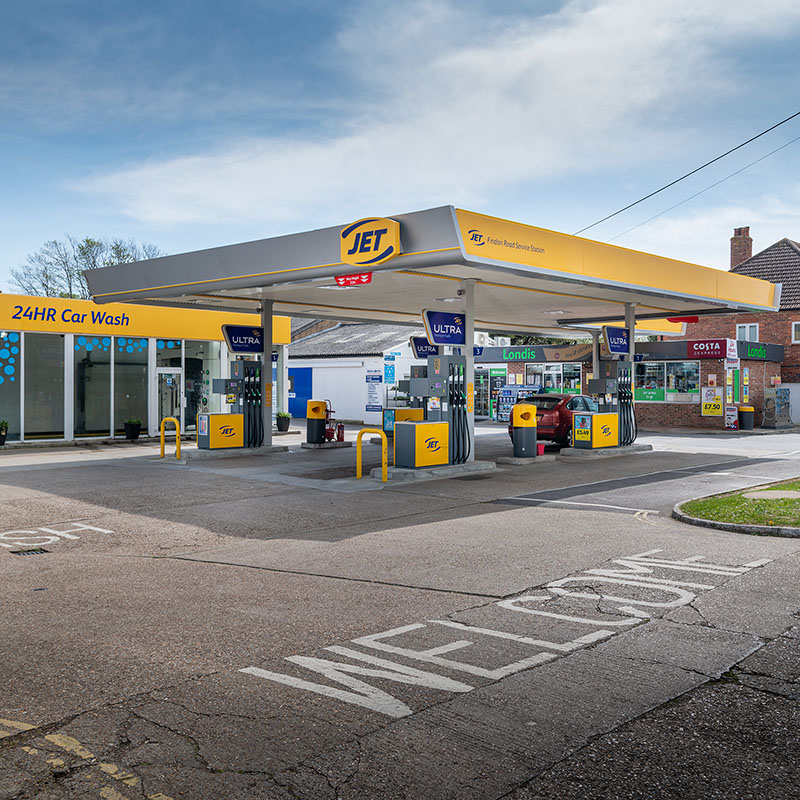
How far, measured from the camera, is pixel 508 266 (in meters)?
14.1

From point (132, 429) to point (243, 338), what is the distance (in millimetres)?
6421

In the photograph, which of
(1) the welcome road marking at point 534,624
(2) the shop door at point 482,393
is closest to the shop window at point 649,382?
(2) the shop door at point 482,393

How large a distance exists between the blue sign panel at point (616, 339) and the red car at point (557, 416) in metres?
1.84

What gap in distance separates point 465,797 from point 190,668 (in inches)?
90.8

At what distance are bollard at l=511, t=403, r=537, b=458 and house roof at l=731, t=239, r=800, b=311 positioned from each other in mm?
22959

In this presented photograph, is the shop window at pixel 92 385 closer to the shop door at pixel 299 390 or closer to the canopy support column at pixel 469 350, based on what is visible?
the shop door at pixel 299 390

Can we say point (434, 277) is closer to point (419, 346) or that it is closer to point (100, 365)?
point (419, 346)

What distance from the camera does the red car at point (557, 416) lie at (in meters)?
22.0

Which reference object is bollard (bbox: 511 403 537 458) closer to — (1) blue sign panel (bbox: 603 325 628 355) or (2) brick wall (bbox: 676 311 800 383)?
(1) blue sign panel (bbox: 603 325 628 355)

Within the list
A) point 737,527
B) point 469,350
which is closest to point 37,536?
point 737,527

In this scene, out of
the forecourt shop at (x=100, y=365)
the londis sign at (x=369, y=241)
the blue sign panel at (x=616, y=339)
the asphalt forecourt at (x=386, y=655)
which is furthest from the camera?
the forecourt shop at (x=100, y=365)

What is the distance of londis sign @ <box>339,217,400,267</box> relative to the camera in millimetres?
13562

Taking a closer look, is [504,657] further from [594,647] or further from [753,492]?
[753,492]

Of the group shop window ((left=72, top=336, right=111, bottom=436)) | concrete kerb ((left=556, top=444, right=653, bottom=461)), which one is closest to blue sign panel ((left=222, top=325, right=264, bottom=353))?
shop window ((left=72, top=336, right=111, bottom=436))
